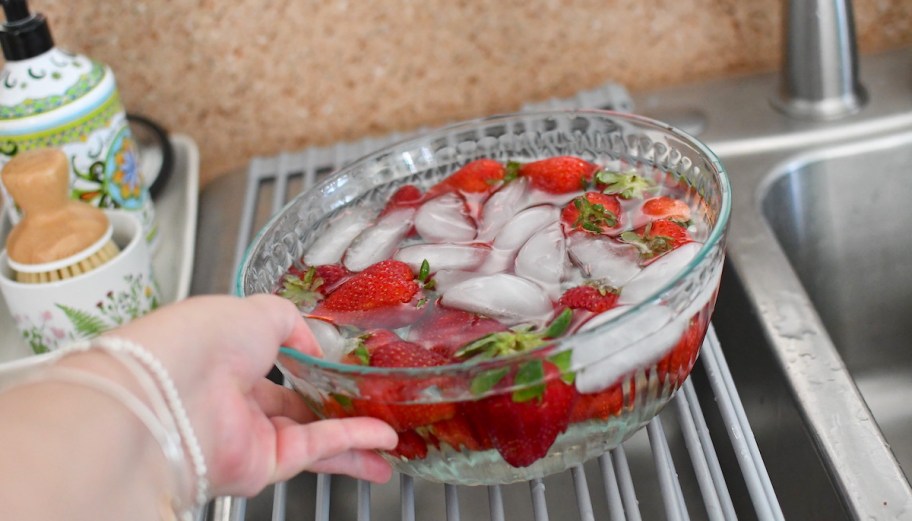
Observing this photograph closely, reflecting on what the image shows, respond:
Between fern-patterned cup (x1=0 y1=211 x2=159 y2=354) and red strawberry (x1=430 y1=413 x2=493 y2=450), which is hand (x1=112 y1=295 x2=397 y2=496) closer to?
red strawberry (x1=430 y1=413 x2=493 y2=450)

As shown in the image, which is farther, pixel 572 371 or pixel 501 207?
pixel 501 207

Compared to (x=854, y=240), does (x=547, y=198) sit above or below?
above

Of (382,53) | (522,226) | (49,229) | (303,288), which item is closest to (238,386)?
(303,288)

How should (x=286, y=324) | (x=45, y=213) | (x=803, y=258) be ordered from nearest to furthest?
(x=286, y=324), (x=45, y=213), (x=803, y=258)

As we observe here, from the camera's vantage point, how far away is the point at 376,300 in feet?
2.04

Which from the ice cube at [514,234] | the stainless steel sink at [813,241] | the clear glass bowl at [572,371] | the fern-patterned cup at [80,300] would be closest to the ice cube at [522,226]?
the ice cube at [514,234]

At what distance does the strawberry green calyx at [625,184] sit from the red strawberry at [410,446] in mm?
247

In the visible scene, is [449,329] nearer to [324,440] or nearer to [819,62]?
[324,440]

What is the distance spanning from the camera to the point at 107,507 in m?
0.44

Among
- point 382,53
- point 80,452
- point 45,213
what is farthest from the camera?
point 382,53

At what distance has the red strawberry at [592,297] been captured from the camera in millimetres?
569

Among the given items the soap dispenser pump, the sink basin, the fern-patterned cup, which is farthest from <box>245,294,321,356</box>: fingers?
the sink basin

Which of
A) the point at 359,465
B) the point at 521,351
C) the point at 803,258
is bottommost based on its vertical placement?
the point at 803,258

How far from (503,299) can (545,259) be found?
0.17 feet
